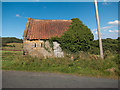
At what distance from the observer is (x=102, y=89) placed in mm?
3652

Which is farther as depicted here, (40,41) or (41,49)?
(40,41)

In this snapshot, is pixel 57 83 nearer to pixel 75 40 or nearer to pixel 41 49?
pixel 75 40

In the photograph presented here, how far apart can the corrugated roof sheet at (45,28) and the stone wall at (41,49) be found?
72 cm

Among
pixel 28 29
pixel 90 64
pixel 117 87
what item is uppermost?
pixel 28 29

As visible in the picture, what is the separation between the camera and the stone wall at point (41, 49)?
412 inches

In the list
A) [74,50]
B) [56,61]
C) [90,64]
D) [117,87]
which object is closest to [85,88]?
[117,87]

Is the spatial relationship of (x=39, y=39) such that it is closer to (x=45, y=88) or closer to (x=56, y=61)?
(x=56, y=61)

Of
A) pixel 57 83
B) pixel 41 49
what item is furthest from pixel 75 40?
pixel 57 83

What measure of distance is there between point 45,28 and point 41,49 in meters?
3.42

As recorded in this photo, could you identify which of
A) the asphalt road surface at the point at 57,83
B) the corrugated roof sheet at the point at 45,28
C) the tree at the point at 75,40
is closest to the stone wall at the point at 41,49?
the corrugated roof sheet at the point at 45,28

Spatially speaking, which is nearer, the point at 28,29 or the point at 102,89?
the point at 102,89

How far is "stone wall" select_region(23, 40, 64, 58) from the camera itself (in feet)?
34.3

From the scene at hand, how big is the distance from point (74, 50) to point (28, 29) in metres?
7.11

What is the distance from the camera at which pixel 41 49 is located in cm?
1065
